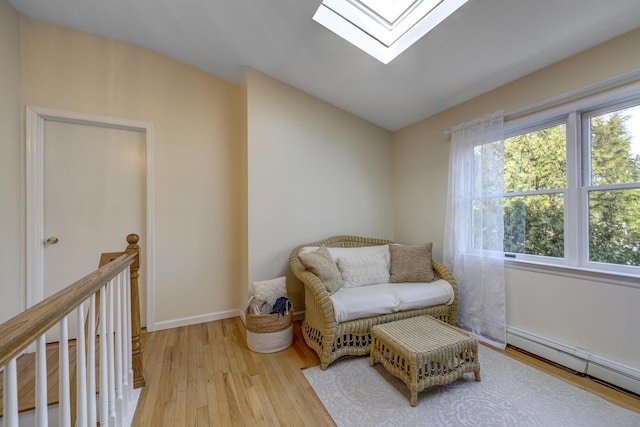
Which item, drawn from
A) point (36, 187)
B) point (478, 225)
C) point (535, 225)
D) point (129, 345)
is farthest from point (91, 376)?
point (535, 225)

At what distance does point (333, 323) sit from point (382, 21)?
2498 millimetres

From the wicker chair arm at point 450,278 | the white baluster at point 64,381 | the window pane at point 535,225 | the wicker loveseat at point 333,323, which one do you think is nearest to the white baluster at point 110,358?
the white baluster at point 64,381

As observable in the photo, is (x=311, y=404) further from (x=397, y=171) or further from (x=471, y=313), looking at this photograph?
(x=397, y=171)

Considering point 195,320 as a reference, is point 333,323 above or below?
above

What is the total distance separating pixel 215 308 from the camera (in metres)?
2.89

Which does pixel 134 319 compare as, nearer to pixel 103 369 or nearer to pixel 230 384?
pixel 103 369

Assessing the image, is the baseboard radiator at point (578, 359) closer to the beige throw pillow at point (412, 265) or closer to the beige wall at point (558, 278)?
the beige wall at point (558, 278)

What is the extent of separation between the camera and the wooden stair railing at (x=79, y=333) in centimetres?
58

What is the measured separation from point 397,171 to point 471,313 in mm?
1888

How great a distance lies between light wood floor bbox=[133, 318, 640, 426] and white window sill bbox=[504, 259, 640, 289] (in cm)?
70

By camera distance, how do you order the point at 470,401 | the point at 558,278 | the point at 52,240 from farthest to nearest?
the point at 52,240, the point at 558,278, the point at 470,401

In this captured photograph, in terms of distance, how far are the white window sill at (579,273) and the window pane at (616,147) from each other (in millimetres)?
645

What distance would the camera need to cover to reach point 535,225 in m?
2.28

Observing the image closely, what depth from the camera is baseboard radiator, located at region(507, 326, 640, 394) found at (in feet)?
5.55
